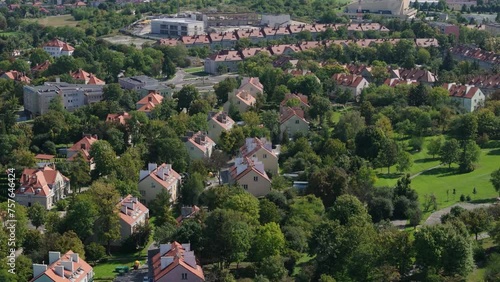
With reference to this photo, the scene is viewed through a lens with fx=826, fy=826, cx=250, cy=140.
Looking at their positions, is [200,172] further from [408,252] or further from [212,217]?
[408,252]

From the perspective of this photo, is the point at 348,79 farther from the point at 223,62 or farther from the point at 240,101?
the point at 223,62

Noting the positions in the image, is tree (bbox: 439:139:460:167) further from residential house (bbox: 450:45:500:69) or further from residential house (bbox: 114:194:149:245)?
residential house (bbox: 450:45:500:69)

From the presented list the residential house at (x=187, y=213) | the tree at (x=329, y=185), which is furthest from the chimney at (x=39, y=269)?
the tree at (x=329, y=185)

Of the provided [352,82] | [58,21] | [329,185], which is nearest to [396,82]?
[352,82]

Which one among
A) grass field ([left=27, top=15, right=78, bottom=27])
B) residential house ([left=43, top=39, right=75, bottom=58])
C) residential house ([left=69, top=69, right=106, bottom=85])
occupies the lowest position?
grass field ([left=27, top=15, right=78, bottom=27])

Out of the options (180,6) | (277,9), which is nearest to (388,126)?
(277,9)

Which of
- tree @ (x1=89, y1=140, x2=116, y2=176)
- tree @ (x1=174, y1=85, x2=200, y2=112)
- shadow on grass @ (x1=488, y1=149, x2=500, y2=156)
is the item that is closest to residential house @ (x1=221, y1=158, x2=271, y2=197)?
tree @ (x1=89, y1=140, x2=116, y2=176)
